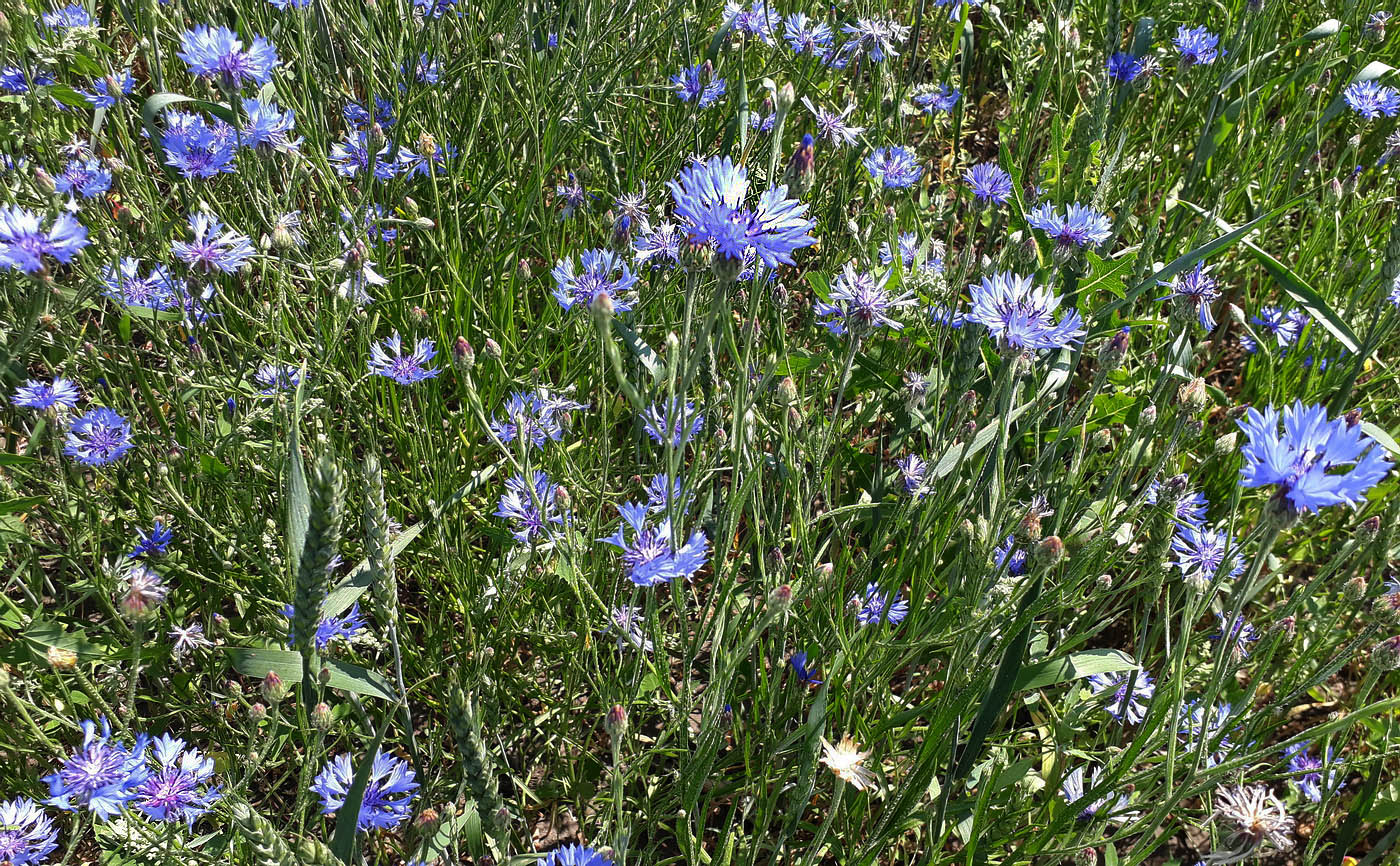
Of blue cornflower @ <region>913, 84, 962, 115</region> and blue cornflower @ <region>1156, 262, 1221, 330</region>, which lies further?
blue cornflower @ <region>913, 84, 962, 115</region>

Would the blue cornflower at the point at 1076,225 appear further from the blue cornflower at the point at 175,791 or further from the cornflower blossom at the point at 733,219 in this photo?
the blue cornflower at the point at 175,791

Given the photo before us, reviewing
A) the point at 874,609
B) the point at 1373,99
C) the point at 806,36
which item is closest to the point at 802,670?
the point at 874,609

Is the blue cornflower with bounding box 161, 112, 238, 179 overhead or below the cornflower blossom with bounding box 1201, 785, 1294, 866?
overhead

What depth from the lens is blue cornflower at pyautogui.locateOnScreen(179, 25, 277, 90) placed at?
2.04m

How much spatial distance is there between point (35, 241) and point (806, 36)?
2.18 m

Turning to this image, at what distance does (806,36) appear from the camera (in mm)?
3039

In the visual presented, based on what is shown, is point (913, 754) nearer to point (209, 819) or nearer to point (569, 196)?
point (209, 819)

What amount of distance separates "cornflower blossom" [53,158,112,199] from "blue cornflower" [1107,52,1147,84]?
2.55 meters

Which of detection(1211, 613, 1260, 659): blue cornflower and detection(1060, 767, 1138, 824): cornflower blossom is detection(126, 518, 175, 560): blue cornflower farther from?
detection(1211, 613, 1260, 659): blue cornflower

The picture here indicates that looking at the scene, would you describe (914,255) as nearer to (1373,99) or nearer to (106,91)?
(1373,99)

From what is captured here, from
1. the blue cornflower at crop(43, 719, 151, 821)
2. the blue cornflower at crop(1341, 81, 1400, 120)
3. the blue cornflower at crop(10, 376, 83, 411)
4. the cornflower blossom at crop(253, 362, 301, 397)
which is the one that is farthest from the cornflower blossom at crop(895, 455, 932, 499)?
the blue cornflower at crop(1341, 81, 1400, 120)

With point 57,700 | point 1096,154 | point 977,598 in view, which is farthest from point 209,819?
point 1096,154

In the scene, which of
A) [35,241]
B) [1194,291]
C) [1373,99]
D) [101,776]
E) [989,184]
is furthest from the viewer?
[1373,99]

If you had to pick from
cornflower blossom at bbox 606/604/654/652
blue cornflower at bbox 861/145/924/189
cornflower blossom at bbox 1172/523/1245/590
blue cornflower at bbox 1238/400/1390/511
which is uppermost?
blue cornflower at bbox 861/145/924/189
